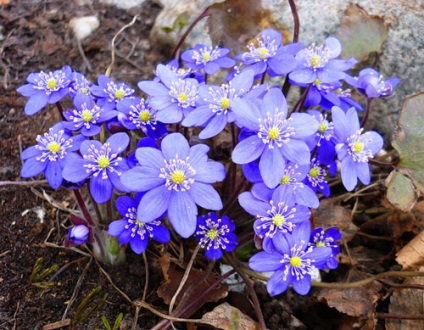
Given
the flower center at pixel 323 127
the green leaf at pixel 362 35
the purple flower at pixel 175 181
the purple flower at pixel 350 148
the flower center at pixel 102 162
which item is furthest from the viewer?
the green leaf at pixel 362 35

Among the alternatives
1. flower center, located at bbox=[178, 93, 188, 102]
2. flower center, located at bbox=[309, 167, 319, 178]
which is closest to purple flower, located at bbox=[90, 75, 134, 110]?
flower center, located at bbox=[178, 93, 188, 102]

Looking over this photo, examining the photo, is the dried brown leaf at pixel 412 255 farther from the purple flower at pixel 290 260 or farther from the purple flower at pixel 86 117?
the purple flower at pixel 86 117

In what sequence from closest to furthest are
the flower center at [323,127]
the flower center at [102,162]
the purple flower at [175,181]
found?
the purple flower at [175,181] < the flower center at [102,162] < the flower center at [323,127]

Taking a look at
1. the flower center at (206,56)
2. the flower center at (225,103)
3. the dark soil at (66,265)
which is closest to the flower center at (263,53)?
the flower center at (206,56)

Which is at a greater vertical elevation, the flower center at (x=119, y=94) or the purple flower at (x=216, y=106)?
the purple flower at (x=216, y=106)

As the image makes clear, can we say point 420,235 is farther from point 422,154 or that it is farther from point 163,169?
point 163,169

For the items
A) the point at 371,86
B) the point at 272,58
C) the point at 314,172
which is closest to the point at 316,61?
the point at 272,58

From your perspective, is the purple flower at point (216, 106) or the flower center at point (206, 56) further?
the flower center at point (206, 56)
